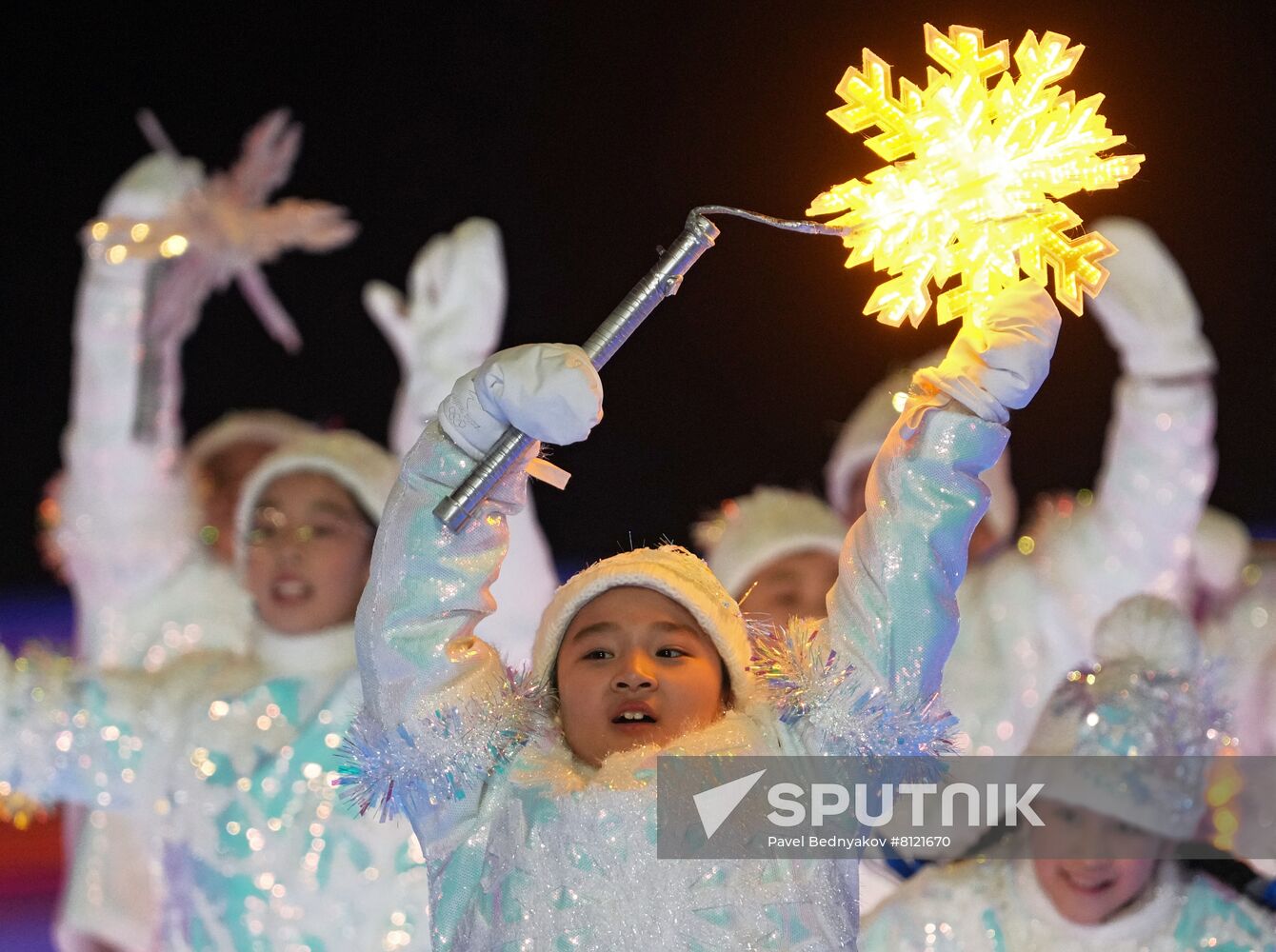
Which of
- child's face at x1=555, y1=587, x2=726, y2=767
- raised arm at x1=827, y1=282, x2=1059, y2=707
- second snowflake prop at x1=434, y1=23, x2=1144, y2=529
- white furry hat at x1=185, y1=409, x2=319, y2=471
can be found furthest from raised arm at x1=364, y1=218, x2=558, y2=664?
second snowflake prop at x1=434, y1=23, x2=1144, y2=529

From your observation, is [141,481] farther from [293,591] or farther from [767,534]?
[767,534]

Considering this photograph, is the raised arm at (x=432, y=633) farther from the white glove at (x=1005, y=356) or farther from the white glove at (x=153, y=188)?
the white glove at (x=153, y=188)

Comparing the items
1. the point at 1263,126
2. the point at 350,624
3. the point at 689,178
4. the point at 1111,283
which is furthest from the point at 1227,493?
the point at 350,624

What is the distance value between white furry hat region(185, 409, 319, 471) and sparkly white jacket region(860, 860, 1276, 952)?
2672 millimetres

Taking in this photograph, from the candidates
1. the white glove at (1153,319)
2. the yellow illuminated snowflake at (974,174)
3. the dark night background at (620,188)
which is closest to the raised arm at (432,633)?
the yellow illuminated snowflake at (974,174)

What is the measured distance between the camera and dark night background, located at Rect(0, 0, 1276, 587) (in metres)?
4.79

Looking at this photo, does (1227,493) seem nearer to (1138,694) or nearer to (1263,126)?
(1263,126)

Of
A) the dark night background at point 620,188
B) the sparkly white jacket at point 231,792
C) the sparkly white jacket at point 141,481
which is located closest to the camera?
the sparkly white jacket at point 231,792

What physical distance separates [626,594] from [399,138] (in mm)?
3675

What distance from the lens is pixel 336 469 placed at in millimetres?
3641

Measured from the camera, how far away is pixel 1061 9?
178 inches

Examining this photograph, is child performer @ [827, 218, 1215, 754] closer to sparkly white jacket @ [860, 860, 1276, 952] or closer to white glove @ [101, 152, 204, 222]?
sparkly white jacket @ [860, 860, 1276, 952]

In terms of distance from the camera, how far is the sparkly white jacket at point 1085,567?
13.9 feet

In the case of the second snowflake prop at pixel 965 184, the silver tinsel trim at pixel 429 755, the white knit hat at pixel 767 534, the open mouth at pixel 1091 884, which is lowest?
the silver tinsel trim at pixel 429 755
